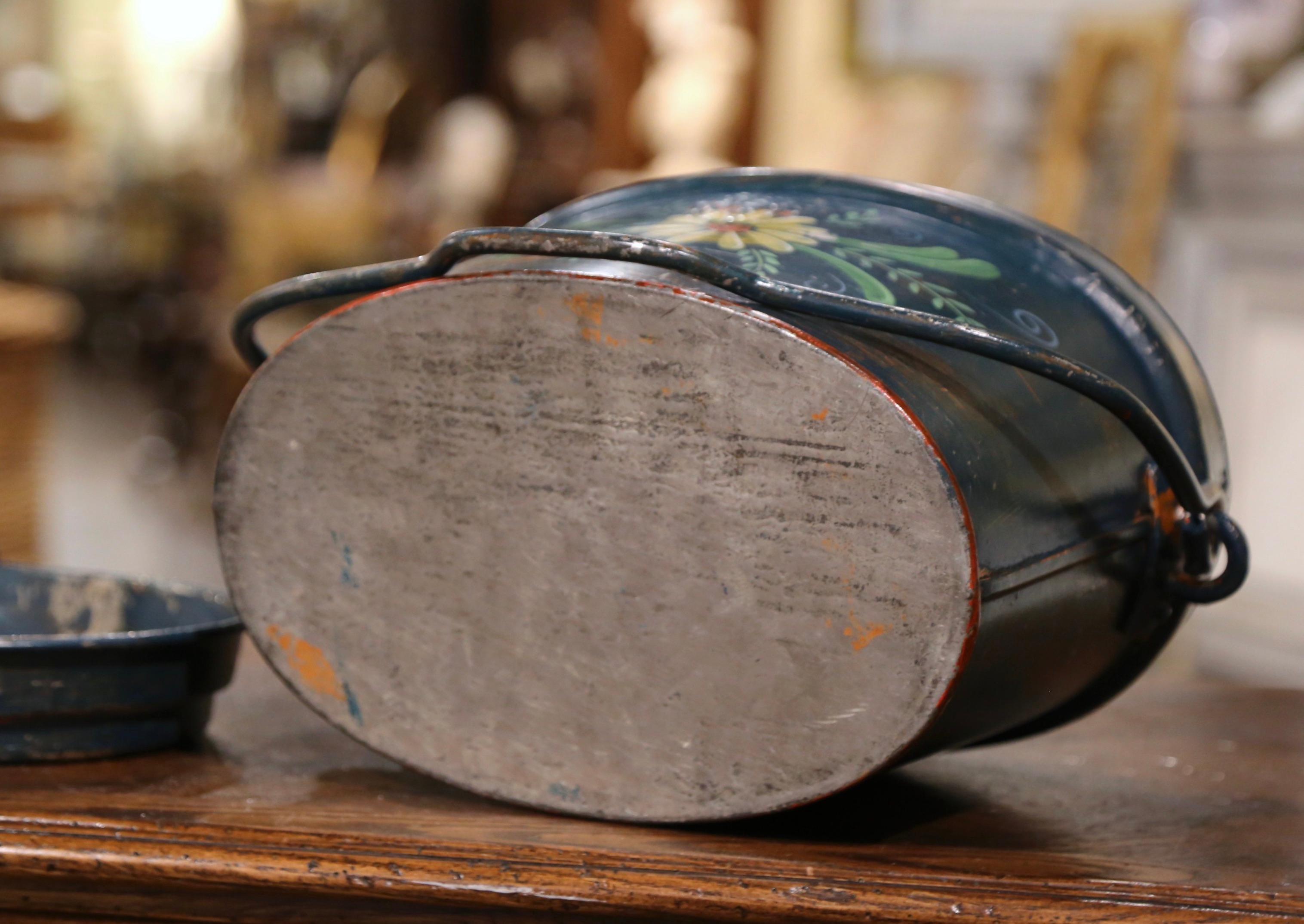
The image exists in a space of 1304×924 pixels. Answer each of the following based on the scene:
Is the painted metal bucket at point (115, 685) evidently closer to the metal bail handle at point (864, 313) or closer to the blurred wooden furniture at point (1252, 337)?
the metal bail handle at point (864, 313)

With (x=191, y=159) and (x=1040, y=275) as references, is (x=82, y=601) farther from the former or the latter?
(x=191, y=159)

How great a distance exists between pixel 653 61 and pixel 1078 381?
3233 millimetres

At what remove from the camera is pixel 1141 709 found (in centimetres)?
98

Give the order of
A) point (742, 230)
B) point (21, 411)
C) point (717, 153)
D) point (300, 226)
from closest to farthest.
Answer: point (742, 230)
point (21, 411)
point (717, 153)
point (300, 226)

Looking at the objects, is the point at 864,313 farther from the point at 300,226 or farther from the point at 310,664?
the point at 300,226

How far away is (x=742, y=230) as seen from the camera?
70 centimetres

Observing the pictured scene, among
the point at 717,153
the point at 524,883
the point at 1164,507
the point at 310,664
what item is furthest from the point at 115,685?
the point at 717,153

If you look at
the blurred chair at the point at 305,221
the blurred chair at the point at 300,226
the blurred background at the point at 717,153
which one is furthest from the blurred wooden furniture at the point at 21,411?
the blurred chair at the point at 305,221

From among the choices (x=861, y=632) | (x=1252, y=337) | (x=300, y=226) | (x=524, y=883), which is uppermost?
(x=300, y=226)

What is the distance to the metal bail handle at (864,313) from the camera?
0.60m

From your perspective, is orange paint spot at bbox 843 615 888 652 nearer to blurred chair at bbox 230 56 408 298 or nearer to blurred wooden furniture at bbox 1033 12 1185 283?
blurred wooden furniture at bbox 1033 12 1185 283

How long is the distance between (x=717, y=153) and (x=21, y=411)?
1768 mm

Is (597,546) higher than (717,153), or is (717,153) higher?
(717,153)

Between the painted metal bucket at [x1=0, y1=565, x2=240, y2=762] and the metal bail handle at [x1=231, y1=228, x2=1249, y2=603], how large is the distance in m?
0.19
